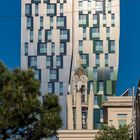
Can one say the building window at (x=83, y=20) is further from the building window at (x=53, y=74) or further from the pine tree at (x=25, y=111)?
the pine tree at (x=25, y=111)

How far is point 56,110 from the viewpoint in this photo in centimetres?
4538

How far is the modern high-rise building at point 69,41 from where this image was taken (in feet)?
547

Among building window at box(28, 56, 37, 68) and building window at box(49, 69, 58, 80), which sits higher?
building window at box(28, 56, 37, 68)

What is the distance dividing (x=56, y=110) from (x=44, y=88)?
12175 centimetres

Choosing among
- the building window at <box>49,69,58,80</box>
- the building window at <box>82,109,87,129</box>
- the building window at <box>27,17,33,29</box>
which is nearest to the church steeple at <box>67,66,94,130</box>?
the building window at <box>82,109,87,129</box>

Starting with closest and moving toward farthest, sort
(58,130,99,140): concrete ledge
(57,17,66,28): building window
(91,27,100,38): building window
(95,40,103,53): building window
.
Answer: (58,130,99,140): concrete ledge < (95,40,103,53): building window < (91,27,100,38): building window < (57,17,66,28): building window

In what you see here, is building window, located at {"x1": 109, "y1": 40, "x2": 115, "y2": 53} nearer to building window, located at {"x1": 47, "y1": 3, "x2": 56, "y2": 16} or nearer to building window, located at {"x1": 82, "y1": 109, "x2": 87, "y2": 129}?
building window, located at {"x1": 47, "y1": 3, "x2": 56, "y2": 16}

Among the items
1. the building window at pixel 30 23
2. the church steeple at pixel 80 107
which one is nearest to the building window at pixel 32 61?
the building window at pixel 30 23

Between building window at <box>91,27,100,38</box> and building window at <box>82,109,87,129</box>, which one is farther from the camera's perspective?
building window at <box>91,27,100,38</box>

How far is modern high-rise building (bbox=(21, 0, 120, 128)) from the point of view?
547ft

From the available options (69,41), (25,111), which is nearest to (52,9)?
(69,41)

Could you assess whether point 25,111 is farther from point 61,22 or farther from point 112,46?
point 61,22

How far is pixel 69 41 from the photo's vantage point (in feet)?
555

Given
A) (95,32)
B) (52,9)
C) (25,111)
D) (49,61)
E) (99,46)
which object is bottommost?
(25,111)
